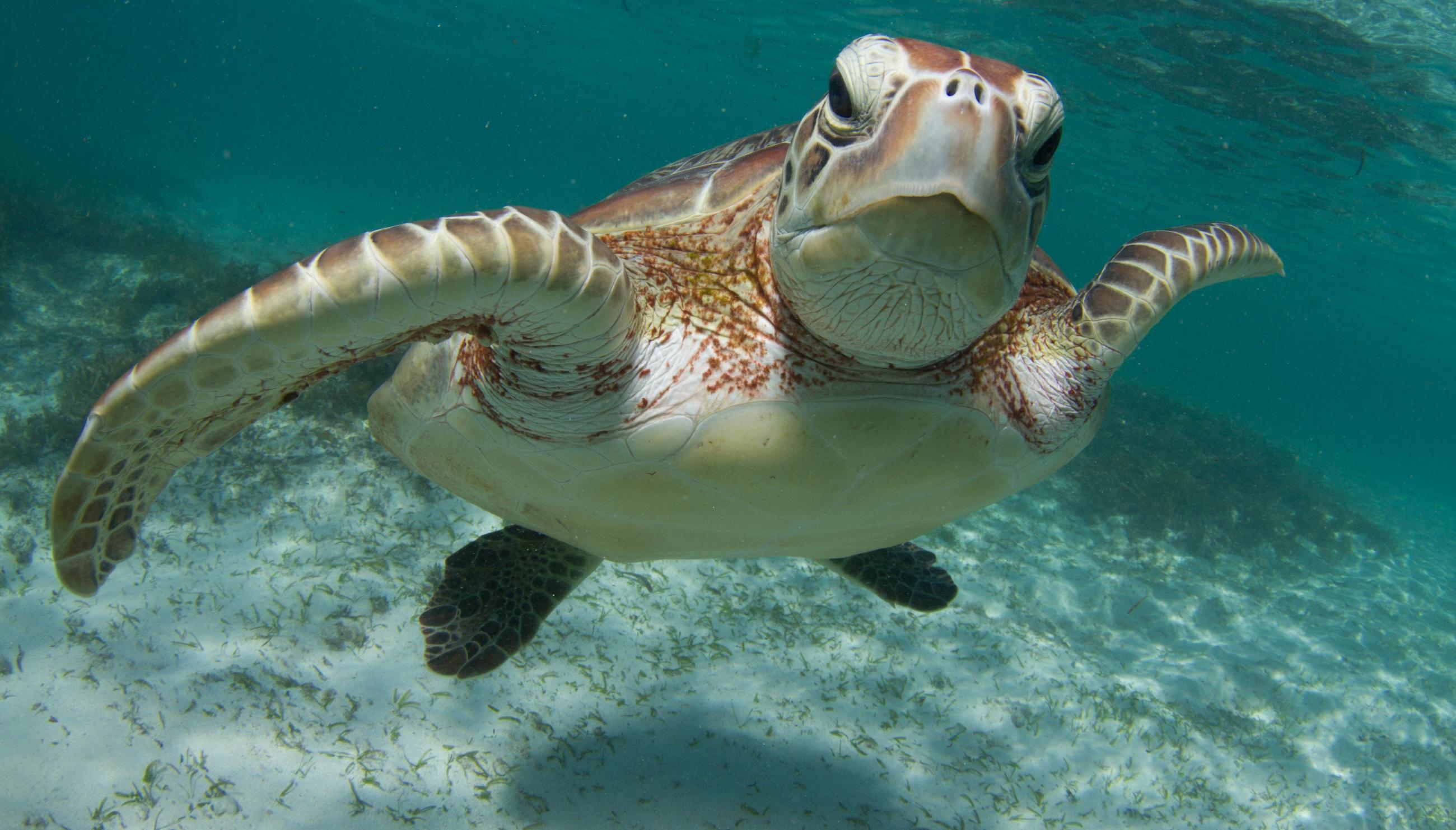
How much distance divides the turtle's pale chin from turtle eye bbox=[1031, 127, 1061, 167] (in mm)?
216

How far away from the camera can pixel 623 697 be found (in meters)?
3.80

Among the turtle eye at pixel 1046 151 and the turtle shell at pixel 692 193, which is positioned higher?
the turtle eye at pixel 1046 151

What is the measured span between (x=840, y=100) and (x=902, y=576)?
10.3ft

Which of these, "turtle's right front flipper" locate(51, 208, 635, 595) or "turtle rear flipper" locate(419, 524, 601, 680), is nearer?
"turtle's right front flipper" locate(51, 208, 635, 595)

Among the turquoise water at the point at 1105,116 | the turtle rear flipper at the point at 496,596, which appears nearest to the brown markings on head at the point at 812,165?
the turtle rear flipper at the point at 496,596

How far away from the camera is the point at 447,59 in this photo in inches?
1795

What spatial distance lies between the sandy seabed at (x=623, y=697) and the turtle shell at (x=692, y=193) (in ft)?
8.28

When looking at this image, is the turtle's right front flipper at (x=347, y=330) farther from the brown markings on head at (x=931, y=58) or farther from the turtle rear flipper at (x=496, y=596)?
the turtle rear flipper at (x=496, y=596)

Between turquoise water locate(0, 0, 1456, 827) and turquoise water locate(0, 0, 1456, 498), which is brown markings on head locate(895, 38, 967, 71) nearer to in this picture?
turquoise water locate(0, 0, 1456, 827)

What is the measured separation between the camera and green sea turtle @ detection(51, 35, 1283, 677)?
60.4 inches

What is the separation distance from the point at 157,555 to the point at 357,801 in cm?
262

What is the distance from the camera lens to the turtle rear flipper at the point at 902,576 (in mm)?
3986

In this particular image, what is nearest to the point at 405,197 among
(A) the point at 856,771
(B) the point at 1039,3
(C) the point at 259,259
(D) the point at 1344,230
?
(C) the point at 259,259

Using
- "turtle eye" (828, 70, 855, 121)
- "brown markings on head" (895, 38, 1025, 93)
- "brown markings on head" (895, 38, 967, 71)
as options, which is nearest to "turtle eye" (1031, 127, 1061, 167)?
"brown markings on head" (895, 38, 1025, 93)
